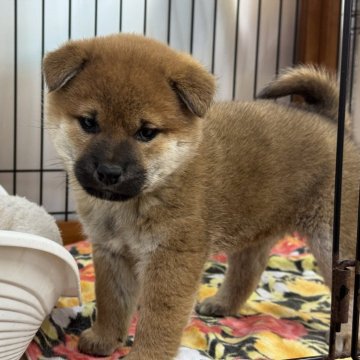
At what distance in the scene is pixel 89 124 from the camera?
1361 mm

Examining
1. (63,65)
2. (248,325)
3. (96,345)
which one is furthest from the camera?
(248,325)

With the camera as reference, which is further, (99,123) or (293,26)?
(293,26)

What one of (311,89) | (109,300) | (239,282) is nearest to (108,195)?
(109,300)

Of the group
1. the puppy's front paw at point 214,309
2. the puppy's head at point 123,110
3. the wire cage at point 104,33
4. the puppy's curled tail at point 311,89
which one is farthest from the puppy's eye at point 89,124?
the wire cage at point 104,33

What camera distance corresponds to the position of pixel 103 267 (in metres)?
1.64

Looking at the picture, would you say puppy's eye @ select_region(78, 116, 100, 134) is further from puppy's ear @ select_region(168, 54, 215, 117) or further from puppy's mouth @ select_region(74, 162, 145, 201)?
puppy's ear @ select_region(168, 54, 215, 117)

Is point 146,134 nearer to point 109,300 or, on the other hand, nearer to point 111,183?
point 111,183

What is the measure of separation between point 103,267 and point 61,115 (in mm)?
450

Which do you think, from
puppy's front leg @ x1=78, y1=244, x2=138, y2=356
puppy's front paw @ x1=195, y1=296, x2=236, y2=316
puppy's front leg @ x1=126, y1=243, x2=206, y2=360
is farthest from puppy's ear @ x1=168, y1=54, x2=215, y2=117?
puppy's front paw @ x1=195, y1=296, x2=236, y2=316

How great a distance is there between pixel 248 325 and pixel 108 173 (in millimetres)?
946

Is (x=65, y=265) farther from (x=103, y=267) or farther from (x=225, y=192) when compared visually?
(x=225, y=192)

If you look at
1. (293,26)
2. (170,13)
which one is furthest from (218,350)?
(293,26)

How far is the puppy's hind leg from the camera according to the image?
80.6 inches

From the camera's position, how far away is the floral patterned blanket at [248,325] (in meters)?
1.70
